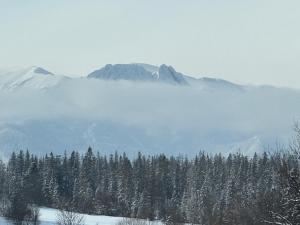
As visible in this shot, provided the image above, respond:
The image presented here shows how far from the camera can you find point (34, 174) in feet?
481

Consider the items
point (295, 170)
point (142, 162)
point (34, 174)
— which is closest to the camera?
point (295, 170)

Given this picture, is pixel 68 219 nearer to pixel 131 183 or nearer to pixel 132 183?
pixel 131 183

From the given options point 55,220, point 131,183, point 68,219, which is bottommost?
point 68,219

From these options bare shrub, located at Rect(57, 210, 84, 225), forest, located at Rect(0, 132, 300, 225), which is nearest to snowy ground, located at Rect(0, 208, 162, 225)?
forest, located at Rect(0, 132, 300, 225)

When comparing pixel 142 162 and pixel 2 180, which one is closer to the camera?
pixel 2 180

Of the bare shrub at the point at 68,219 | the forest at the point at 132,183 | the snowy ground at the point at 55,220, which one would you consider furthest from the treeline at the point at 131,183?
the bare shrub at the point at 68,219

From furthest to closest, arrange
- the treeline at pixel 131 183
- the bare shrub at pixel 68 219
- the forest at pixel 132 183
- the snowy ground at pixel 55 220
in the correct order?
the treeline at pixel 131 183 < the forest at pixel 132 183 < the snowy ground at pixel 55 220 < the bare shrub at pixel 68 219

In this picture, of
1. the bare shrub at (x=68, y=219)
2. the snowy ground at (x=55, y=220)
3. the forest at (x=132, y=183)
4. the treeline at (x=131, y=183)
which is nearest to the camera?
the bare shrub at (x=68, y=219)

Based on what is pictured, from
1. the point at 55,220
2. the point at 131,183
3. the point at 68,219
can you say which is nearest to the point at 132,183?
the point at 131,183

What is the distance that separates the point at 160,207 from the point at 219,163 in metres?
26.7

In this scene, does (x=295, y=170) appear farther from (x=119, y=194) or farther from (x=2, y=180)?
(x=2, y=180)

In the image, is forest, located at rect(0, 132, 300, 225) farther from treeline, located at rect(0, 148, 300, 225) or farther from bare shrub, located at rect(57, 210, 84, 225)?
bare shrub, located at rect(57, 210, 84, 225)

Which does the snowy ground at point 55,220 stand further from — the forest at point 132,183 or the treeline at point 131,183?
the treeline at point 131,183

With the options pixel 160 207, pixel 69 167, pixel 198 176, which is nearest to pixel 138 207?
pixel 160 207
